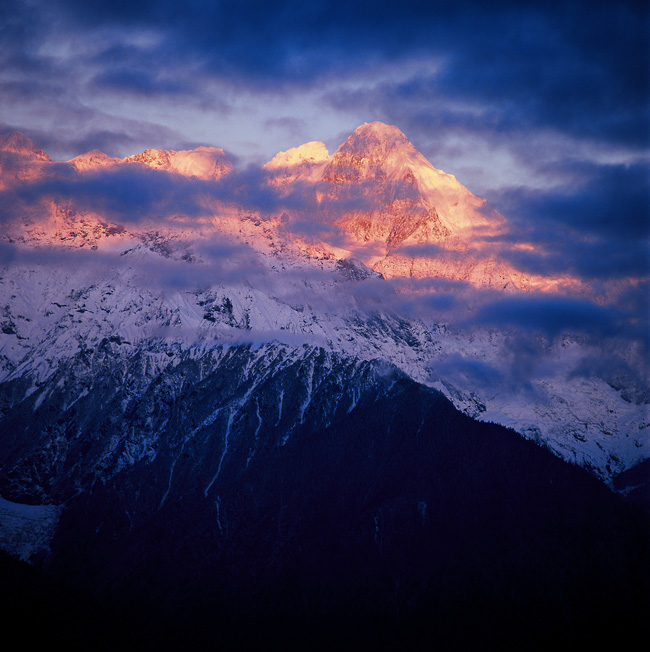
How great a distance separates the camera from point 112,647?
197 meters

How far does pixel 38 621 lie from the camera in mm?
190625

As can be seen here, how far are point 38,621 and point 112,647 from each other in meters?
17.9
